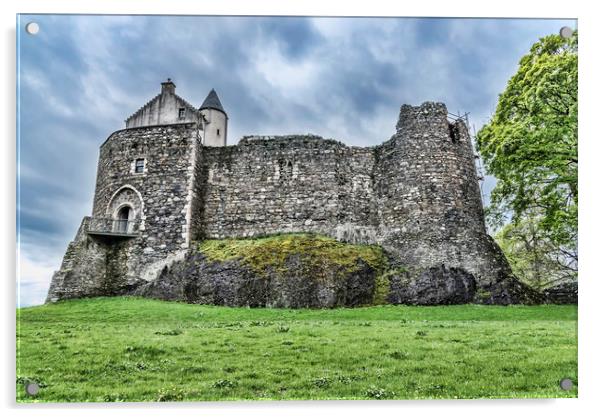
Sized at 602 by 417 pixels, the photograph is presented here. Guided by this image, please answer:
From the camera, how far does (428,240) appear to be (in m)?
17.5

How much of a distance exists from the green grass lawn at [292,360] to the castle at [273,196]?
677 centimetres

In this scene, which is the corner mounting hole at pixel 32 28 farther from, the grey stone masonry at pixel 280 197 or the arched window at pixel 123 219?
the arched window at pixel 123 219

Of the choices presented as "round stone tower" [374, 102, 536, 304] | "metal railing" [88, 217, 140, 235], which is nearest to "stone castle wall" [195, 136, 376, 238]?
"round stone tower" [374, 102, 536, 304]

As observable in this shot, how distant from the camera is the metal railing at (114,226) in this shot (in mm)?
18719

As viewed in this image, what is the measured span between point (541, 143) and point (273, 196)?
1022cm

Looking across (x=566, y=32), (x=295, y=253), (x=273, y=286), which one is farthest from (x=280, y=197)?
(x=566, y=32)

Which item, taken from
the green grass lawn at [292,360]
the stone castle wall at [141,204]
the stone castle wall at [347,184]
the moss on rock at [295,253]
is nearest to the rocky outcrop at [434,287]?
the moss on rock at [295,253]

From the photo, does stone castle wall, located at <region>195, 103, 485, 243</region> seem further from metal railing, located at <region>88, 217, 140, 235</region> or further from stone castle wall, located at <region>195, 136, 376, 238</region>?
metal railing, located at <region>88, 217, 140, 235</region>

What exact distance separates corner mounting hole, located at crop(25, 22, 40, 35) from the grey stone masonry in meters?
9.64

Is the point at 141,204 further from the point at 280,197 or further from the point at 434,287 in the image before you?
the point at 434,287

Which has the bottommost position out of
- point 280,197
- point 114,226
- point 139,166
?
point 114,226

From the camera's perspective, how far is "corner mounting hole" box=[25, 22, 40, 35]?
9.16 meters

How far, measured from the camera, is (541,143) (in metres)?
11.7

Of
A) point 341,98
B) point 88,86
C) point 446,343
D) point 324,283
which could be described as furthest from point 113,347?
point 324,283
